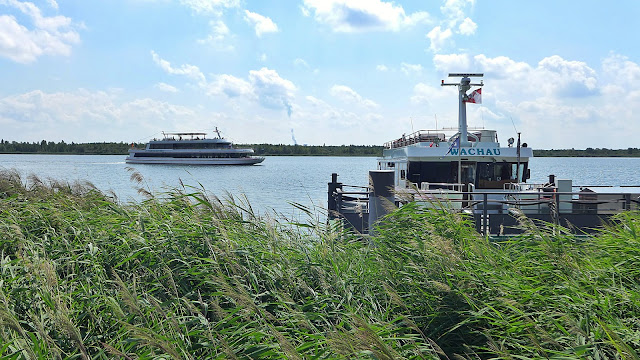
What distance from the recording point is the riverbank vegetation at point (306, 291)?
12.6 feet

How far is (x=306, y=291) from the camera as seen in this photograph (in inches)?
188

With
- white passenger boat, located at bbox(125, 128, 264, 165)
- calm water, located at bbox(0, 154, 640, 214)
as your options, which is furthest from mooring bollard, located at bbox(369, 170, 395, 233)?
white passenger boat, located at bbox(125, 128, 264, 165)

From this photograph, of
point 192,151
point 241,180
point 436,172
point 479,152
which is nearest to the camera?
point 479,152

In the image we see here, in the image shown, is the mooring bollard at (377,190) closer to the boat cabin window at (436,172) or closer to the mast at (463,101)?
the boat cabin window at (436,172)

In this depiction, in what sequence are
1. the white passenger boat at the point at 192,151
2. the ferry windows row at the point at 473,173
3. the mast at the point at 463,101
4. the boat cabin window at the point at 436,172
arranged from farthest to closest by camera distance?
the white passenger boat at the point at 192,151
the mast at the point at 463,101
the boat cabin window at the point at 436,172
the ferry windows row at the point at 473,173

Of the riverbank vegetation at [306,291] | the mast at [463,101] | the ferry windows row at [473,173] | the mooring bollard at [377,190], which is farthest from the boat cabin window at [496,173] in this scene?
the riverbank vegetation at [306,291]

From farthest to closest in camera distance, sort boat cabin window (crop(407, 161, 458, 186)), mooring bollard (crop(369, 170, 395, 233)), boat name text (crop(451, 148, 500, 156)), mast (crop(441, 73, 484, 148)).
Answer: mast (crop(441, 73, 484, 148))
boat cabin window (crop(407, 161, 458, 186))
boat name text (crop(451, 148, 500, 156))
mooring bollard (crop(369, 170, 395, 233))

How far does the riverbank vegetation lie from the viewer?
12.6 ft

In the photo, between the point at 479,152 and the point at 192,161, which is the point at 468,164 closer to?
the point at 479,152

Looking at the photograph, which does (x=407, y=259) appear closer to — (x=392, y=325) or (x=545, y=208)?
(x=392, y=325)

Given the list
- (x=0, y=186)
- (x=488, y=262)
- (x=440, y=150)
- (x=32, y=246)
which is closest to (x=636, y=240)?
(x=488, y=262)

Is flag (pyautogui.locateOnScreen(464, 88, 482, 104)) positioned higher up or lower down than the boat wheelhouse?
higher up

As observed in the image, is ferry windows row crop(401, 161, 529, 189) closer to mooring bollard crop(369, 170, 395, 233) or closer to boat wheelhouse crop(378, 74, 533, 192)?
boat wheelhouse crop(378, 74, 533, 192)

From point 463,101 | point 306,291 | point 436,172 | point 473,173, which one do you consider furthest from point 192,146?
point 306,291
